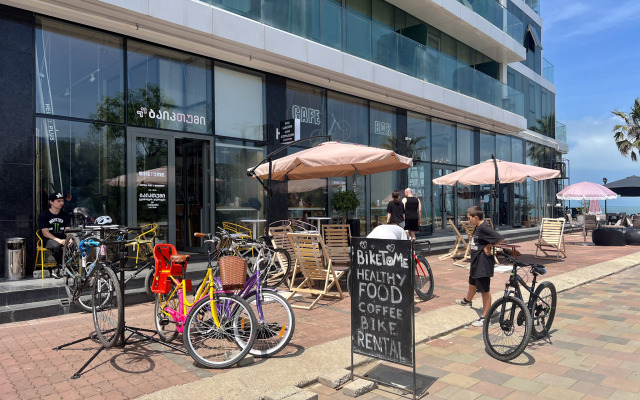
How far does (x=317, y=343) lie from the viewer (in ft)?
16.3

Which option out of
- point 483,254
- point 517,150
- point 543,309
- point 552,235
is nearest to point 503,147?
point 517,150

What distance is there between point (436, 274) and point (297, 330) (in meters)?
5.03

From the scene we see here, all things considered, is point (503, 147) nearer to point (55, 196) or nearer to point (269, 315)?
point (55, 196)

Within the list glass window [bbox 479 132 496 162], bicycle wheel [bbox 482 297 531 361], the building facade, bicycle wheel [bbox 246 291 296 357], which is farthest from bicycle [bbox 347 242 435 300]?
glass window [bbox 479 132 496 162]

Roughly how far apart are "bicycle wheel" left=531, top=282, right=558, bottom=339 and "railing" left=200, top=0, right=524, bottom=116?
8248mm

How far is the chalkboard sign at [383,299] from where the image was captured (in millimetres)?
3781

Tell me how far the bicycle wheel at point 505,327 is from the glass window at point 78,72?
7440mm

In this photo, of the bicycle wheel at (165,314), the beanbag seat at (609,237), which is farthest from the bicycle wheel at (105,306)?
the beanbag seat at (609,237)

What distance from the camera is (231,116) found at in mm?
10703

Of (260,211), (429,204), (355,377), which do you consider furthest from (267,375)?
(429,204)

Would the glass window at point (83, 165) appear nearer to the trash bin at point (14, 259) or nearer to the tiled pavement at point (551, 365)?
the trash bin at point (14, 259)

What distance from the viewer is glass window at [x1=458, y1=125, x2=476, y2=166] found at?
19.0 metres

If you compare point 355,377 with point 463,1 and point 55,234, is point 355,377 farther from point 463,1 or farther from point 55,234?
point 463,1

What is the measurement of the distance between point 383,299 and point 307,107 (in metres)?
9.30
